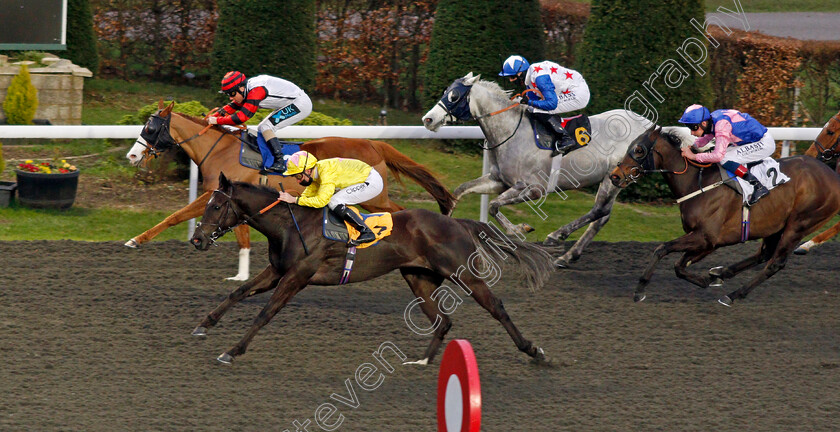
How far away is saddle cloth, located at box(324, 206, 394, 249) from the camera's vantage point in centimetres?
548

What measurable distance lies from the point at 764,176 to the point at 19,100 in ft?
23.0

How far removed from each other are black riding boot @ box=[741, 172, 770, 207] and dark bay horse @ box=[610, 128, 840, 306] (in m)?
0.07

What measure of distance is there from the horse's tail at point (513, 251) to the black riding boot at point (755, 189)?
185cm

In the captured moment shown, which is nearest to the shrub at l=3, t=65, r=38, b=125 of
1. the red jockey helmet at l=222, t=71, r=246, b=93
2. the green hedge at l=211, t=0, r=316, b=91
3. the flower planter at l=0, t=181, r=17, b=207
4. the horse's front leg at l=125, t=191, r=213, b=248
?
the flower planter at l=0, t=181, r=17, b=207

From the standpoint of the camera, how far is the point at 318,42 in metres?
11.8

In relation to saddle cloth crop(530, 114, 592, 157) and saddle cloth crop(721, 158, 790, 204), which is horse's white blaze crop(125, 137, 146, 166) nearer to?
saddle cloth crop(530, 114, 592, 157)

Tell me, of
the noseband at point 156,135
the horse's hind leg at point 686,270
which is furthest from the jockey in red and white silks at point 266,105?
the horse's hind leg at point 686,270

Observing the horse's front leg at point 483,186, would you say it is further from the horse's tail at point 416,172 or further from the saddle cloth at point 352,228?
the saddle cloth at point 352,228

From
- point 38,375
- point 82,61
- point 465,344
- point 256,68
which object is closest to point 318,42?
point 256,68

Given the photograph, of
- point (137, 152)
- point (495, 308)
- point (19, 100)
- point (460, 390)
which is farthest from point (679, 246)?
point (19, 100)

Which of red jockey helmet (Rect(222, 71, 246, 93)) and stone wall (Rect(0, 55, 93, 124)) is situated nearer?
red jockey helmet (Rect(222, 71, 246, 93))

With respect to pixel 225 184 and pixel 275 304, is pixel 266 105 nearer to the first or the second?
pixel 225 184

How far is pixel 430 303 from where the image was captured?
561 centimetres

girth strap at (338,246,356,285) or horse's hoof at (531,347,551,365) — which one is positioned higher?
girth strap at (338,246,356,285)
